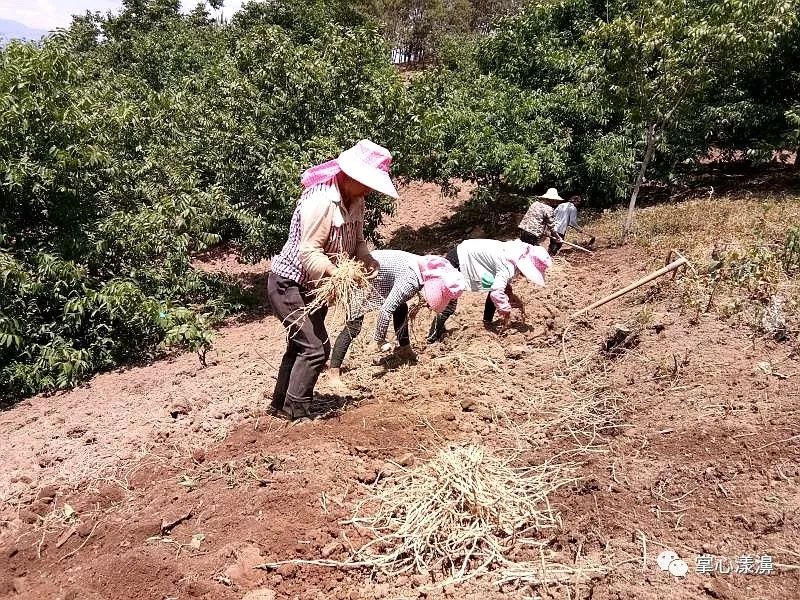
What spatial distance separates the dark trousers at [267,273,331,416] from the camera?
137 inches

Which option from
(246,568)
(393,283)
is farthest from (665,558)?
(393,283)

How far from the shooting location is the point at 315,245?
330cm

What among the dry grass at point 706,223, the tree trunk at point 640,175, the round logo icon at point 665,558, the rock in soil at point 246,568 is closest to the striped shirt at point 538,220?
the dry grass at point 706,223

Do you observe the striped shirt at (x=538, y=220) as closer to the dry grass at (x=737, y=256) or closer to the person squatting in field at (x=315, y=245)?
the dry grass at (x=737, y=256)

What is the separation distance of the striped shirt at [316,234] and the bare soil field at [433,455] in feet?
3.28

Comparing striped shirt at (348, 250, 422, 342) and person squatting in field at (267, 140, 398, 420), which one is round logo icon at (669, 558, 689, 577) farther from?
striped shirt at (348, 250, 422, 342)

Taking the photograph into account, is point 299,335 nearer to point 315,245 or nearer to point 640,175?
point 315,245

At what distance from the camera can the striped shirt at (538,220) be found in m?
7.57

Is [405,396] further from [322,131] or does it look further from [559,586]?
[322,131]

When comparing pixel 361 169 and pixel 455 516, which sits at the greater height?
pixel 361 169

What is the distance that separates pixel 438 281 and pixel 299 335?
4.64 ft

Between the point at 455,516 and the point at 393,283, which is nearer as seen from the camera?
the point at 455,516

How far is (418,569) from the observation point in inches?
100

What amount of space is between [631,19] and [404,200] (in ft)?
27.7
